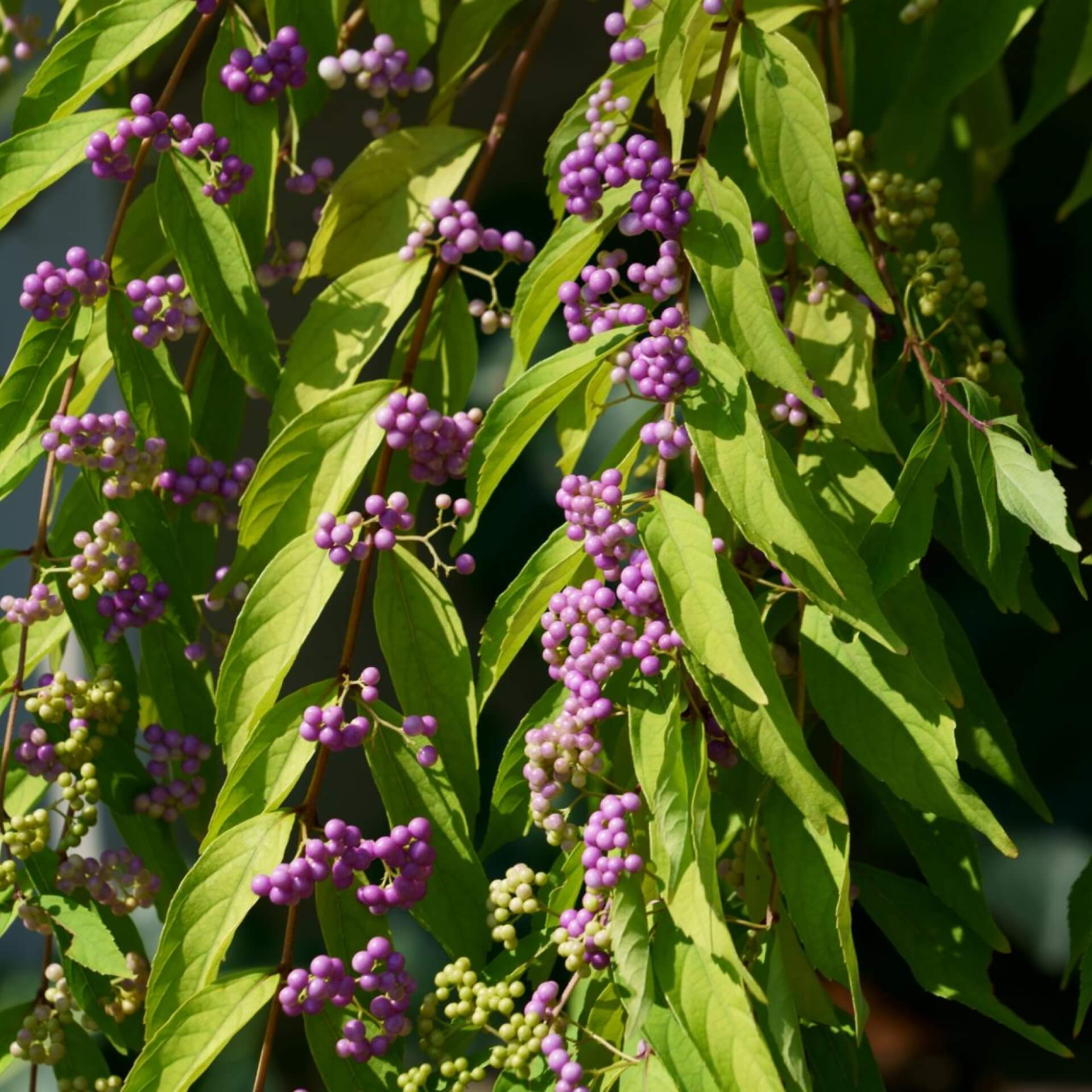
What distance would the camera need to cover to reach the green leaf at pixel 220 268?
75 cm

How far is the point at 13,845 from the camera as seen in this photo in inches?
30.3

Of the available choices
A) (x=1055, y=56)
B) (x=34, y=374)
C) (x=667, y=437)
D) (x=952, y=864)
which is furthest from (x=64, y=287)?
(x=1055, y=56)

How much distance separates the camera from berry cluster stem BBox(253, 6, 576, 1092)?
0.70m

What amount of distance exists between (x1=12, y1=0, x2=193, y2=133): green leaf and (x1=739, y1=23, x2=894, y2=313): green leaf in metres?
0.32

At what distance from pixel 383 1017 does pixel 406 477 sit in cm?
31

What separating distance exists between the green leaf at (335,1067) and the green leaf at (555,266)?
343 mm

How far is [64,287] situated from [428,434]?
222mm

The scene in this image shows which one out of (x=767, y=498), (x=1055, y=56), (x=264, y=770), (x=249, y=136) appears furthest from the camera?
(x=1055, y=56)

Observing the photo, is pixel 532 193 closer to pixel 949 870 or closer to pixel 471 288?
pixel 471 288

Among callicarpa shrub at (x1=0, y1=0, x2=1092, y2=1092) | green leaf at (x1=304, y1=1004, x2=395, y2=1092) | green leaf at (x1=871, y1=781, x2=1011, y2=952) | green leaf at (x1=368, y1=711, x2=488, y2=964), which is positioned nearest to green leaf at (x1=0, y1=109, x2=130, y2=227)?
callicarpa shrub at (x1=0, y1=0, x2=1092, y2=1092)

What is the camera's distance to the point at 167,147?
77 centimetres

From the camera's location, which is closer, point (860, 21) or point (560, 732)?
point (560, 732)

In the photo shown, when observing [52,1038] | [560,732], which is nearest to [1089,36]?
[560,732]

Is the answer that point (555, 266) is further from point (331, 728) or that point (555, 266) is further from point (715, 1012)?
point (715, 1012)
